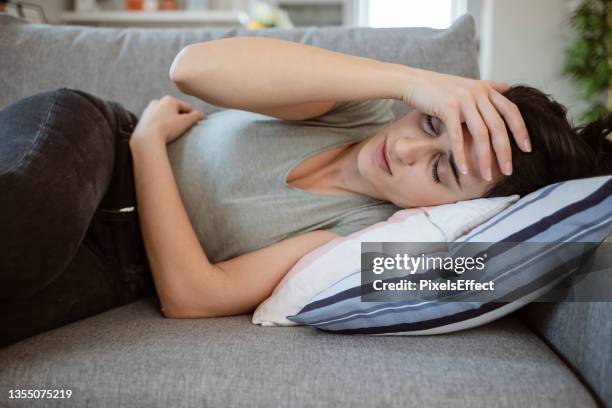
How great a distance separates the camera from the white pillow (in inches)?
37.9

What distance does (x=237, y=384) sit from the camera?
30.2 inches

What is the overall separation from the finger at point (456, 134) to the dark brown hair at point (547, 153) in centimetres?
11

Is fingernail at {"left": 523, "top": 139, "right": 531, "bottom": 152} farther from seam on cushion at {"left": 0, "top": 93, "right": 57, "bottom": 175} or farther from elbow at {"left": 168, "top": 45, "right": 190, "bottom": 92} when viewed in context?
seam on cushion at {"left": 0, "top": 93, "right": 57, "bottom": 175}

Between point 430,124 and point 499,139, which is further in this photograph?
point 430,124

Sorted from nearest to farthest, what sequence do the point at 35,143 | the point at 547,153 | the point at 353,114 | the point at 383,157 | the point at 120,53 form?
the point at 35,143 < the point at 547,153 < the point at 383,157 < the point at 353,114 < the point at 120,53

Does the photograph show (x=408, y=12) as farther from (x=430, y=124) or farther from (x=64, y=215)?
(x=64, y=215)

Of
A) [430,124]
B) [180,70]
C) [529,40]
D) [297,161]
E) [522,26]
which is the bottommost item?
[529,40]

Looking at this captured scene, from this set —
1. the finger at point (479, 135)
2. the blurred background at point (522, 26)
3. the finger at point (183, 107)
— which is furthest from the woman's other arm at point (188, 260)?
the blurred background at point (522, 26)

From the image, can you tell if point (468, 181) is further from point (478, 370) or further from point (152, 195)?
point (152, 195)

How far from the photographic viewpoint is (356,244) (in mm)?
983

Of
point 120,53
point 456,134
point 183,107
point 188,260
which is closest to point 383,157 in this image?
point 456,134

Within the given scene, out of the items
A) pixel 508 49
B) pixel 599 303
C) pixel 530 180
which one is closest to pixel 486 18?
pixel 508 49

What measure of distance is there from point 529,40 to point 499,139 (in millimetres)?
4175

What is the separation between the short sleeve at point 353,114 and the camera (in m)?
1.29
